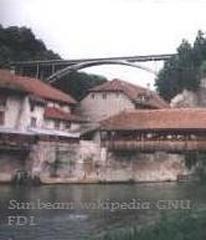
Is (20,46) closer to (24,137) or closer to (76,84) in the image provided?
(24,137)

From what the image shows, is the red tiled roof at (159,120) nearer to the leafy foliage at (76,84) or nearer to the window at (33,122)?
the window at (33,122)

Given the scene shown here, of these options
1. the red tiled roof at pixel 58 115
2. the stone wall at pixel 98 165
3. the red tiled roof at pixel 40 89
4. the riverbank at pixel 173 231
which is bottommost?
the riverbank at pixel 173 231

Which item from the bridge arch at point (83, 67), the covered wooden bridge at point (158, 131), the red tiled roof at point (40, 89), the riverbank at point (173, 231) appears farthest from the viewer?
the bridge arch at point (83, 67)

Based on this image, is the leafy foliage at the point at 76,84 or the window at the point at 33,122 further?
the leafy foliage at the point at 76,84

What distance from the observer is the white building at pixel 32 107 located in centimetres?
2636

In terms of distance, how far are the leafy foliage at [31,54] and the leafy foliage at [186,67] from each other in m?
4.29

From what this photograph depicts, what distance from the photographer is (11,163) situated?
24.8 m

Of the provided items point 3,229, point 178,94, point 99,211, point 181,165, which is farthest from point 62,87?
point 3,229

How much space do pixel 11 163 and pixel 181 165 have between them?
6852 millimetres

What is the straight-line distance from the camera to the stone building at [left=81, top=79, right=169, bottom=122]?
35969mm

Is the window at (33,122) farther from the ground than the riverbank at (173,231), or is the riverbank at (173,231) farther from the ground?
the window at (33,122)

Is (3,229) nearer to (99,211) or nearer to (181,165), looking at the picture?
(99,211)

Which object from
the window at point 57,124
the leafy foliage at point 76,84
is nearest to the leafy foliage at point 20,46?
the leafy foliage at point 76,84

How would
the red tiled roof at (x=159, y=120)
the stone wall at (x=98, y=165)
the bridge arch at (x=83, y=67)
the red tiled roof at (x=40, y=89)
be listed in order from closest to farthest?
the stone wall at (x=98, y=165) < the red tiled roof at (x=159, y=120) < the red tiled roof at (x=40, y=89) < the bridge arch at (x=83, y=67)
